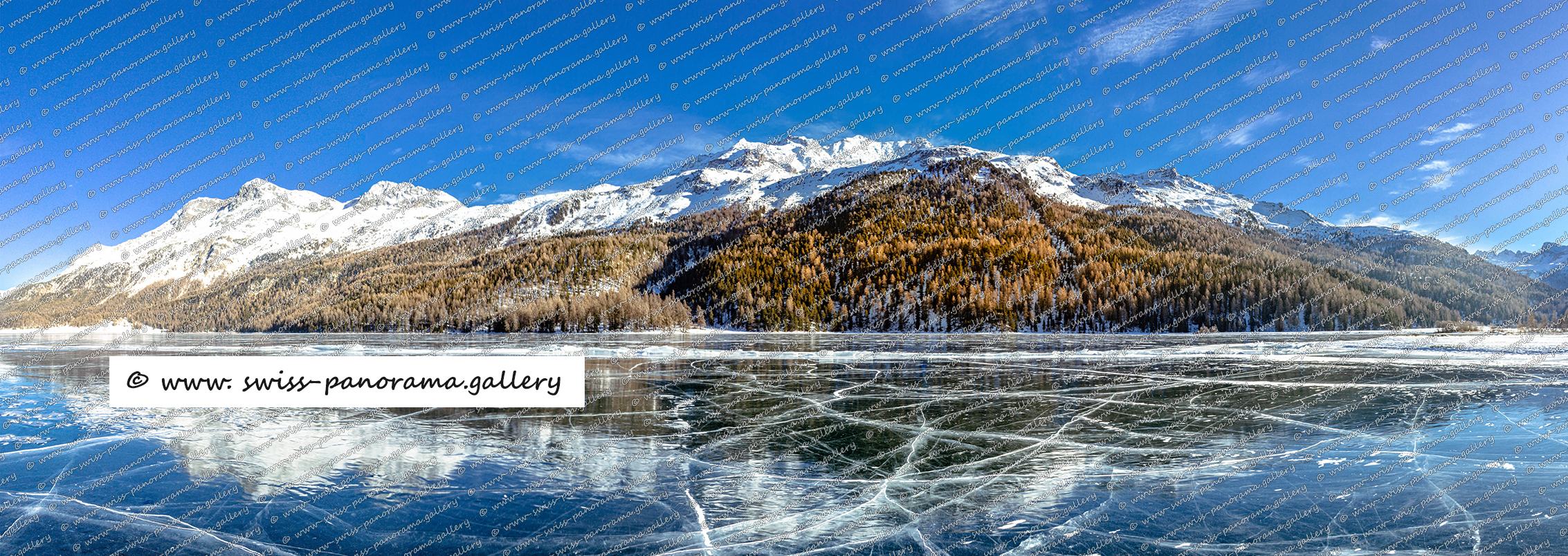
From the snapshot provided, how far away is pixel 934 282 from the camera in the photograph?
131250 mm

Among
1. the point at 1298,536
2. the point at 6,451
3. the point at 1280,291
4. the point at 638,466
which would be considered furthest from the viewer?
the point at 1280,291

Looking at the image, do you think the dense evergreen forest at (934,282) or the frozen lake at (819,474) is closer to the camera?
the frozen lake at (819,474)

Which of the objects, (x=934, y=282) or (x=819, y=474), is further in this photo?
(x=934, y=282)

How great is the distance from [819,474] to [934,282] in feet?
402

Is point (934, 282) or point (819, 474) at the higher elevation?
point (934, 282)

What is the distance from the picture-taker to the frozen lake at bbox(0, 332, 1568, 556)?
28.3 feet

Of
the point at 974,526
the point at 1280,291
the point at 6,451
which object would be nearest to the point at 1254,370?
the point at 974,526

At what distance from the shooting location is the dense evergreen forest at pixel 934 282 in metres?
116

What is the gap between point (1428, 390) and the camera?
22.1 metres

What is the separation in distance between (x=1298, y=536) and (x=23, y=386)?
125 feet

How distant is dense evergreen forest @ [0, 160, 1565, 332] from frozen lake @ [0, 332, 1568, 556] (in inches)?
3695

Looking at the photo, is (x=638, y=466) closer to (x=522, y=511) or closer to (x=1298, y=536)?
(x=522, y=511)

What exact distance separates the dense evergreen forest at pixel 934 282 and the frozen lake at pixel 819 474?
93.8 meters

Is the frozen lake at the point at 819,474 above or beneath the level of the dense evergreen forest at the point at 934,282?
beneath
